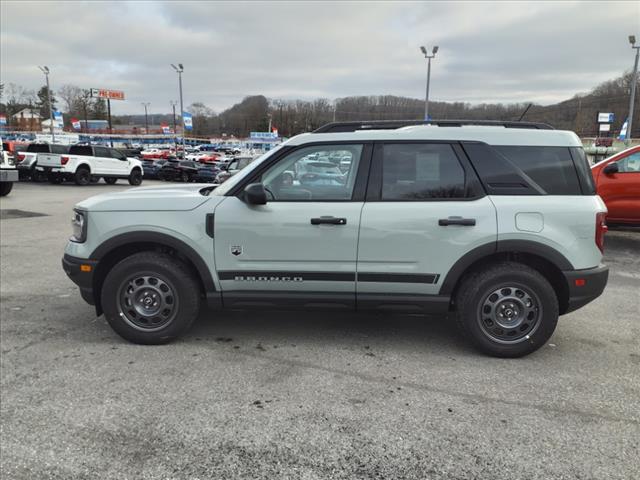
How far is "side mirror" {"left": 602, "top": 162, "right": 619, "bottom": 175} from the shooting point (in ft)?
26.7

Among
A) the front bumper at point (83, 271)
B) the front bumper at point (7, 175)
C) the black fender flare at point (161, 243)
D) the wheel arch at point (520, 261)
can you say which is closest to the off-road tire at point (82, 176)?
the front bumper at point (7, 175)

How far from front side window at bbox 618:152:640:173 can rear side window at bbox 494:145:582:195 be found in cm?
537

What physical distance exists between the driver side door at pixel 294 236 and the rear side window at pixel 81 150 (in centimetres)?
2116

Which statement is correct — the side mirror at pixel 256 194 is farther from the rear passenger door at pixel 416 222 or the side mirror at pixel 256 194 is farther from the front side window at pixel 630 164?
the front side window at pixel 630 164

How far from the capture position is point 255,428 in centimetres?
295

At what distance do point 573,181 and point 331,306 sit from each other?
7.08ft

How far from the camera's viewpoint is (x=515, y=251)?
12.5 feet

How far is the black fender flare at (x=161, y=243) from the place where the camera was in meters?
4.00

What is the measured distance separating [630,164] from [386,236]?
21.3 ft

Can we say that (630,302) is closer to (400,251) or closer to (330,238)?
(400,251)

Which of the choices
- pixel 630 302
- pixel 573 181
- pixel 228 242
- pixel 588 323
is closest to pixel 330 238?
pixel 228 242

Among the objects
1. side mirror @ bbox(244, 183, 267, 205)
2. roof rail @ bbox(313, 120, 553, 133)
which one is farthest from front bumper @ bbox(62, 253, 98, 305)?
roof rail @ bbox(313, 120, 553, 133)

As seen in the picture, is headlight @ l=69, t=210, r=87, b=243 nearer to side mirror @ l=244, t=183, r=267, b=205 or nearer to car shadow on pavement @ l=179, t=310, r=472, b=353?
car shadow on pavement @ l=179, t=310, r=472, b=353

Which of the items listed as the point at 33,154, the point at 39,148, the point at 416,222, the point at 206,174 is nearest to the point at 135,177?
the point at 39,148
